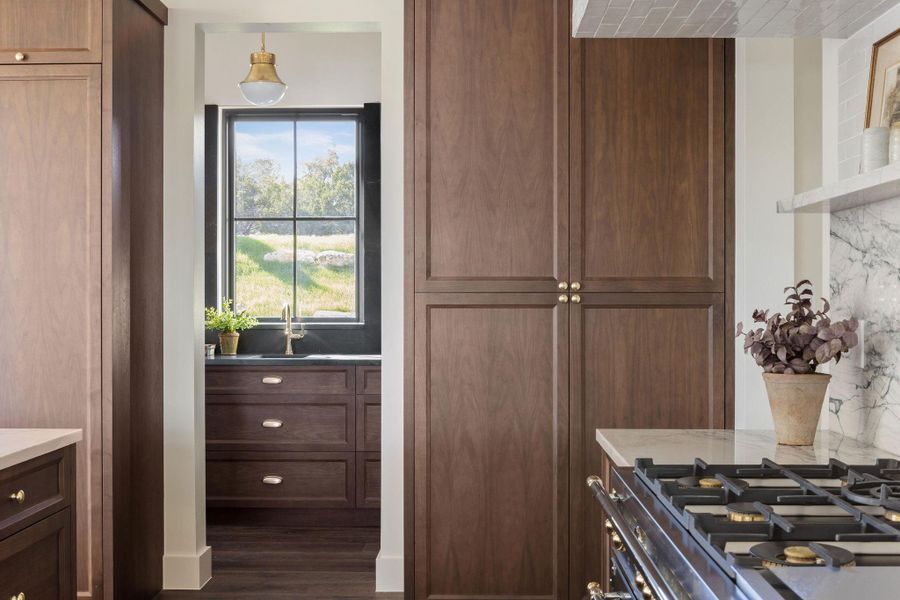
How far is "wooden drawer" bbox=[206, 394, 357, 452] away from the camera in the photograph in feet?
14.0

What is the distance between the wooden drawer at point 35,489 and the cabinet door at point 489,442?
1139 mm

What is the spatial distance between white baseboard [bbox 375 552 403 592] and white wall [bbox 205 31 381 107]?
281 centimetres

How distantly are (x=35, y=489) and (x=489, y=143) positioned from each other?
1769 mm

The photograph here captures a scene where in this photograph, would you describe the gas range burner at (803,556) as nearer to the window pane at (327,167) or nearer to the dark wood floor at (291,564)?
the dark wood floor at (291,564)

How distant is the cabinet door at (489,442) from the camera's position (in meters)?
2.82

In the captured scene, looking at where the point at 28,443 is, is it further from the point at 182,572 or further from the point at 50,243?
the point at 182,572

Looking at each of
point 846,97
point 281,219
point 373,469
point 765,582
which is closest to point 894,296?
point 846,97

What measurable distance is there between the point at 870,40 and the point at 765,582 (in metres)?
1.47

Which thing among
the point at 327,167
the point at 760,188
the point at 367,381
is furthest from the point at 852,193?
the point at 327,167

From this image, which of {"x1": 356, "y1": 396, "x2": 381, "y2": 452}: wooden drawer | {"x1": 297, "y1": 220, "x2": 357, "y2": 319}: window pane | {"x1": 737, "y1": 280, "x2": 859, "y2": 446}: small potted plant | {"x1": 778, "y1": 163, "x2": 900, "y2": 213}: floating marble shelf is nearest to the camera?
{"x1": 778, "y1": 163, "x2": 900, "y2": 213}: floating marble shelf

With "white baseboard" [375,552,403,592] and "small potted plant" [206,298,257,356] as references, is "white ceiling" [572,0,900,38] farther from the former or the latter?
"small potted plant" [206,298,257,356]

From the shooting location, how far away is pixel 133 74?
2943mm

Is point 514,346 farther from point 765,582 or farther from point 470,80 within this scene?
point 765,582

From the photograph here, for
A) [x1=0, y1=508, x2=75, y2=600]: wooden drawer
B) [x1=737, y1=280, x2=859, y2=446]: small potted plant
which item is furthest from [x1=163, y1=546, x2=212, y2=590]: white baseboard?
[x1=737, y1=280, x2=859, y2=446]: small potted plant
